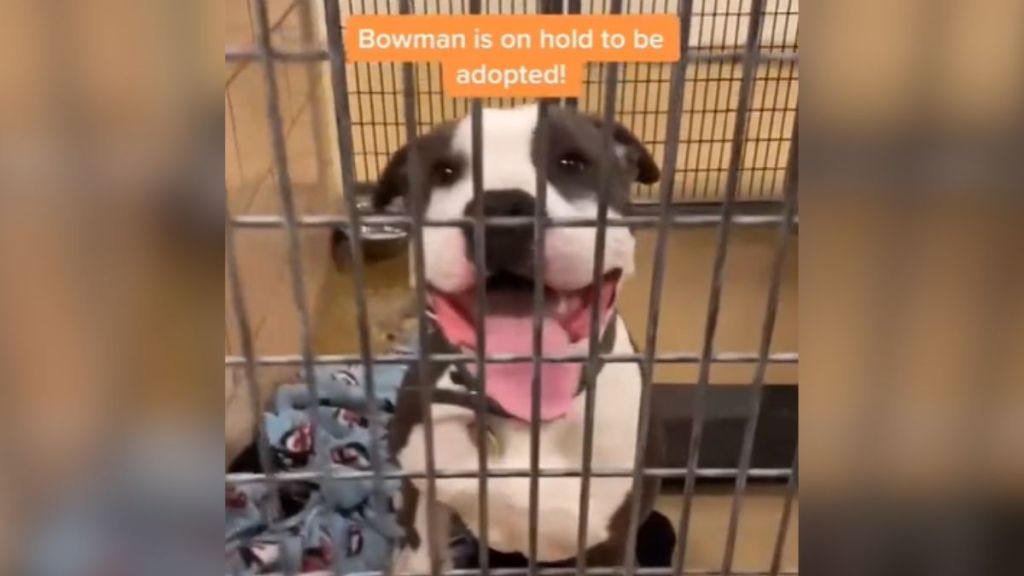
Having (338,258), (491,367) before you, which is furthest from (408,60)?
(338,258)

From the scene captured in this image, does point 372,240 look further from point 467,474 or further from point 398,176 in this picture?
point 467,474

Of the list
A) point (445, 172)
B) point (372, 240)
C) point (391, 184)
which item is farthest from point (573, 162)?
point (372, 240)

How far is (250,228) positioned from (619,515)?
0.59 m

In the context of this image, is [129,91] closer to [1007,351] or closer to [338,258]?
[1007,351]

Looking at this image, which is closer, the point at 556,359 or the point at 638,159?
the point at 556,359

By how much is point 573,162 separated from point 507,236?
199 millimetres

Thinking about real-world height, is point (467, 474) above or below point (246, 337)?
below

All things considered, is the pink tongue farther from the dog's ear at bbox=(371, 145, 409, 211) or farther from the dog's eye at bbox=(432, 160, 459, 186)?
the dog's ear at bbox=(371, 145, 409, 211)

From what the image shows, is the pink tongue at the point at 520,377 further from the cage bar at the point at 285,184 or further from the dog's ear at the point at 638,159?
the dog's ear at the point at 638,159

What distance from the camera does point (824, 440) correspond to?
591 mm

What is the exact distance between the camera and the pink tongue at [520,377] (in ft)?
3.10

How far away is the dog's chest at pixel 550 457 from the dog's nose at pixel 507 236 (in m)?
0.19

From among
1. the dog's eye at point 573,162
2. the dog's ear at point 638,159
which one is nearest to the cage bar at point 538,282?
the dog's eye at point 573,162

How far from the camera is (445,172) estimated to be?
43.3 inches
